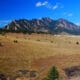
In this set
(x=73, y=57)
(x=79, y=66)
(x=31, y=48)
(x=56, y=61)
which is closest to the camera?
(x=79, y=66)

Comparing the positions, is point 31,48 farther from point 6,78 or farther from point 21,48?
point 6,78

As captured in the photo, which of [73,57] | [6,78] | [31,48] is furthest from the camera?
[31,48]

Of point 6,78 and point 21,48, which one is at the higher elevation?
point 21,48

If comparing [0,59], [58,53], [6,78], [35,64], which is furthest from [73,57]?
[6,78]

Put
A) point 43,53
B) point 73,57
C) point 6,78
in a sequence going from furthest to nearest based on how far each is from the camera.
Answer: point 43,53
point 73,57
point 6,78

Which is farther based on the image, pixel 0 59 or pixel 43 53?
pixel 43 53

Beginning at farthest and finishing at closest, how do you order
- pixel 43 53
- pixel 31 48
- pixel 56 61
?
pixel 31 48, pixel 43 53, pixel 56 61

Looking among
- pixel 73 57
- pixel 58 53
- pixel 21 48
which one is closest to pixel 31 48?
pixel 21 48

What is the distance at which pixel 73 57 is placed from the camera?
6819 cm

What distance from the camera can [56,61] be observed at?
6266cm

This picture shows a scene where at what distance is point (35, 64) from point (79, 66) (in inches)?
374

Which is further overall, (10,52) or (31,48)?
(31,48)

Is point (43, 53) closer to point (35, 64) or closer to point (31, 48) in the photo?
point (31, 48)

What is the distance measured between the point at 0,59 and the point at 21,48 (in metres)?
14.3
